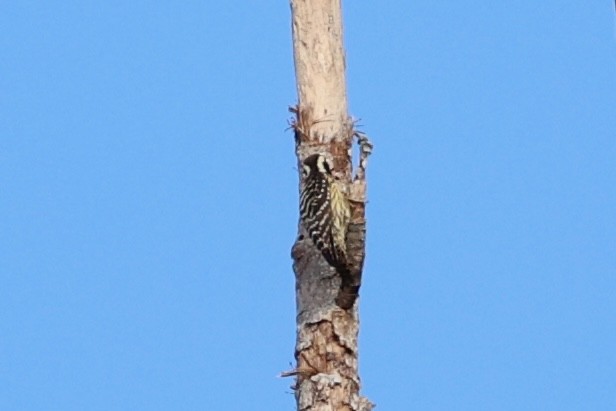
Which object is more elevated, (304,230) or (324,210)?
(304,230)

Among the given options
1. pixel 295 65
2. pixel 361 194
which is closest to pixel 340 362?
pixel 361 194

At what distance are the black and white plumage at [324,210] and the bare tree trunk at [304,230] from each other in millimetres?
83

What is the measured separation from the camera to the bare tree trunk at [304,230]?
40.1 ft

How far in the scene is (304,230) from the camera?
12.7m

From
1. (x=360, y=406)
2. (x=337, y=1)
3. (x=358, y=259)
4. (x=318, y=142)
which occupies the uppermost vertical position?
(x=337, y=1)

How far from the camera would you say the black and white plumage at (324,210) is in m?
12.1

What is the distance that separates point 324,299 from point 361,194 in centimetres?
72

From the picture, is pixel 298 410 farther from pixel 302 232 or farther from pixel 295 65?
pixel 295 65

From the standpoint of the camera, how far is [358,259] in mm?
12242

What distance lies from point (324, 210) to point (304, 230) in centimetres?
49

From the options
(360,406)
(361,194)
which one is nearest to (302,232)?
(361,194)

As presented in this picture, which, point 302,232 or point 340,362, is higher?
point 302,232

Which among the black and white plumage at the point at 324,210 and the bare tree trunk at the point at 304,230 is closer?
the black and white plumage at the point at 324,210

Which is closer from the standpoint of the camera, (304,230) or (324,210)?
(324,210)
